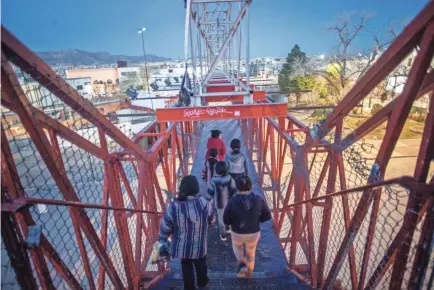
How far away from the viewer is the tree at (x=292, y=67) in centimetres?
2875

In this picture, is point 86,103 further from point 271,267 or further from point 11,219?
point 271,267

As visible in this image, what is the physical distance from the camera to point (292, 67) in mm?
29547

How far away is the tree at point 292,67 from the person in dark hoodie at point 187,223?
2765 cm

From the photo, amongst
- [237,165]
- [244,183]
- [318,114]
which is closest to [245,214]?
[244,183]

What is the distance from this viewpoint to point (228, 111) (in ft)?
15.9

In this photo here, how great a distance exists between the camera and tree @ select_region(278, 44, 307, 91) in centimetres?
2875

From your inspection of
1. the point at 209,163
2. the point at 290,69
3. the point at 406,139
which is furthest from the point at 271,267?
the point at 290,69

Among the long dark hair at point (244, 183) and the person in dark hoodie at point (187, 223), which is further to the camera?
the long dark hair at point (244, 183)

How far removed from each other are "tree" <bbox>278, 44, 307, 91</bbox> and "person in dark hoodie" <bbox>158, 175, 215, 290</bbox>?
1089 inches

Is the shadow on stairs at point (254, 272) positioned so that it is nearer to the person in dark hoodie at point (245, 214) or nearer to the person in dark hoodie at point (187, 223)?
the person in dark hoodie at point (245, 214)

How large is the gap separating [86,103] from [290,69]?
3036 cm

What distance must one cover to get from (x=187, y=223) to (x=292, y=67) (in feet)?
97.4

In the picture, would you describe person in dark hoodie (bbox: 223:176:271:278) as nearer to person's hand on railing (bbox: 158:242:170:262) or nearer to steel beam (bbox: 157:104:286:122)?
person's hand on railing (bbox: 158:242:170:262)

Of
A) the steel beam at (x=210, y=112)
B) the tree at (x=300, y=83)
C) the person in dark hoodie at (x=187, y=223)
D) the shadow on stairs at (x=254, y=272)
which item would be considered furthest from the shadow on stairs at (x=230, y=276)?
the tree at (x=300, y=83)
